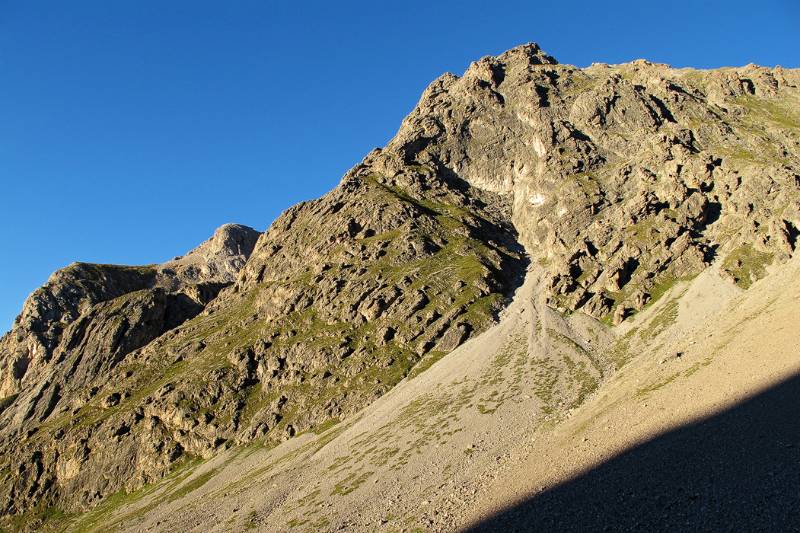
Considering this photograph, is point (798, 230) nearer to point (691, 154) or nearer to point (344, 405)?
point (691, 154)

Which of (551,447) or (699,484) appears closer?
(699,484)

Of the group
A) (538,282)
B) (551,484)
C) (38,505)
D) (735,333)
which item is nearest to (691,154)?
(538,282)

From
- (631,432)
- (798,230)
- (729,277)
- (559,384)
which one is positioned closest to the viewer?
(631,432)

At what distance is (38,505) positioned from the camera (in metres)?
148

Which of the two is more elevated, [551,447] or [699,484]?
[551,447]

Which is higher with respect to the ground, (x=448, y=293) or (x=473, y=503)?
(x=448, y=293)

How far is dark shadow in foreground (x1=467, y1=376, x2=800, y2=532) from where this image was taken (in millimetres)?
42125

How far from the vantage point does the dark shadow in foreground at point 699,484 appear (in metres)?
42.1

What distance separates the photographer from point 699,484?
4788cm

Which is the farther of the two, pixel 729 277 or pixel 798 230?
pixel 798 230

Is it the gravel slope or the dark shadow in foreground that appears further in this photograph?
the gravel slope

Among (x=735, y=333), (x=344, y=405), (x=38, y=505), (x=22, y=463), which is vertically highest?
(x=22, y=463)

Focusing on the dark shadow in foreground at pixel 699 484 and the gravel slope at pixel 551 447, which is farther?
the gravel slope at pixel 551 447

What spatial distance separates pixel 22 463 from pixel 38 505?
56.2 feet
